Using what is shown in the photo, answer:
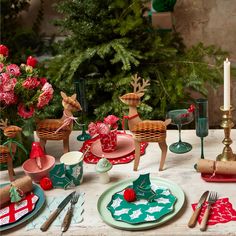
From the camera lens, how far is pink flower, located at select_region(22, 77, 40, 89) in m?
1.32

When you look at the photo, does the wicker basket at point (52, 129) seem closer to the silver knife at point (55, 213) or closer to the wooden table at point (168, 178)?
the wooden table at point (168, 178)

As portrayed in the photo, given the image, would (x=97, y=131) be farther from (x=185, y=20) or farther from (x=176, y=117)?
(x=185, y=20)

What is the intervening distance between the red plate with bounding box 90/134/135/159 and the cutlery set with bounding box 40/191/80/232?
0.88 ft

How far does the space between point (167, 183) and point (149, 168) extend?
13 centimetres

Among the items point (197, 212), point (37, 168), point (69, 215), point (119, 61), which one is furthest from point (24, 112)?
point (119, 61)

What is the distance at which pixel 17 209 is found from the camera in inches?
45.5

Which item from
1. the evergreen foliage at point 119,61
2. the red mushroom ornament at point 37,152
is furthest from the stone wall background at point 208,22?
the red mushroom ornament at point 37,152

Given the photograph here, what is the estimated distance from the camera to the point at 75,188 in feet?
→ 4.18

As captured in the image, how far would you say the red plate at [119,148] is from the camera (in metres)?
1.46

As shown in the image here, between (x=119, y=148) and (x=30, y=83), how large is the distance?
0.41 metres

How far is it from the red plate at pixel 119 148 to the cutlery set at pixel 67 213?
0.27m

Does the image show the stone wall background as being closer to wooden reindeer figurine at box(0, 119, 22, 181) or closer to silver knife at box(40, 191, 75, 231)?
wooden reindeer figurine at box(0, 119, 22, 181)

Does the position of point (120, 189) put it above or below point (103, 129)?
below

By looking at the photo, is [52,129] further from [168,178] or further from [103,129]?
[168,178]
